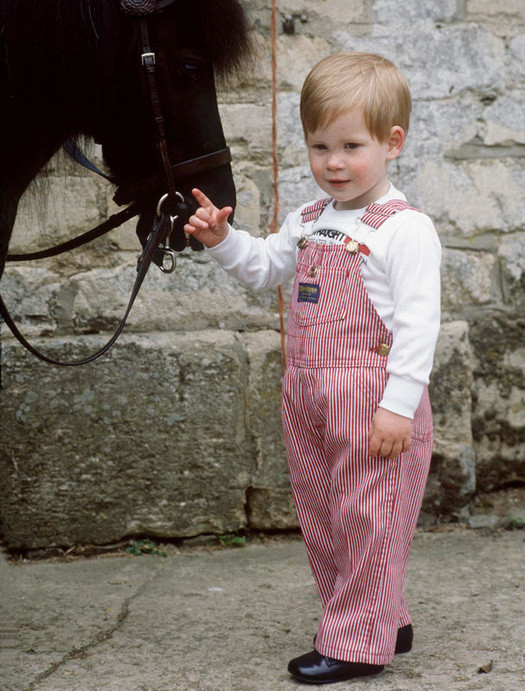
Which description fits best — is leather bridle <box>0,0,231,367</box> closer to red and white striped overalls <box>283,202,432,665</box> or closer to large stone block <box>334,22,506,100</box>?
red and white striped overalls <box>283,202,432,665</box>

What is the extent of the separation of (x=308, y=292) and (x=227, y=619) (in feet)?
3.29

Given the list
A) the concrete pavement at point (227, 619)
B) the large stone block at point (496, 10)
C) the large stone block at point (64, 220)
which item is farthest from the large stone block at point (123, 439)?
the large stone block at point (496, 10)

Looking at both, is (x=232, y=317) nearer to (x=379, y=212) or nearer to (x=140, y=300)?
(x=140, y=300)

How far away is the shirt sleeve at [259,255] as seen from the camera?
6.41ft

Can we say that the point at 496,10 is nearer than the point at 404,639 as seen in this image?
No

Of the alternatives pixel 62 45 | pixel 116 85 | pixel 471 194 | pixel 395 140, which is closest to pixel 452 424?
pixel 471 194

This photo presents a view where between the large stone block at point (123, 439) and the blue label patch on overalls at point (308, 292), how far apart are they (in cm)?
95

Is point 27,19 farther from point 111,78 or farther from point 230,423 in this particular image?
point 230,423

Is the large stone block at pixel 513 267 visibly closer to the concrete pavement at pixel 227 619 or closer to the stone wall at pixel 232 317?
the stone wall at pixel 232 317

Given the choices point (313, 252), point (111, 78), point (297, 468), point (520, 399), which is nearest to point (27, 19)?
point (111, 78)

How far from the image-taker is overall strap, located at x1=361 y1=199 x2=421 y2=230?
1769 millimetres

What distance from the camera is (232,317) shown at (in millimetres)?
2818

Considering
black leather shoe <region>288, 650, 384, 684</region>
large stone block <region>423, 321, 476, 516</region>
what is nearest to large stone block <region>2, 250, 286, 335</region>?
large stone block <region>423, 321, 476, 516</region>

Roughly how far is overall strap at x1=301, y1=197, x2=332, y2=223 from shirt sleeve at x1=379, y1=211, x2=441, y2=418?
0.78 ft
